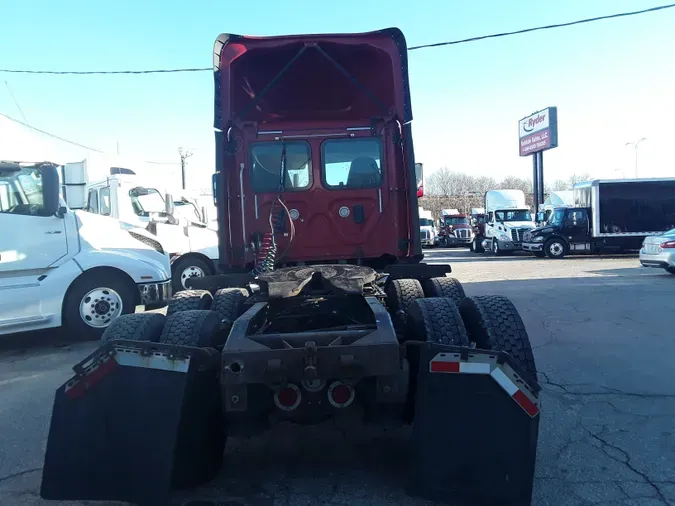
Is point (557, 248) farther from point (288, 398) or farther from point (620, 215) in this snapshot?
point (288, 398)

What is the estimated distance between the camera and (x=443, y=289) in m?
5.80

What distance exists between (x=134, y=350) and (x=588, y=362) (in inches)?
216

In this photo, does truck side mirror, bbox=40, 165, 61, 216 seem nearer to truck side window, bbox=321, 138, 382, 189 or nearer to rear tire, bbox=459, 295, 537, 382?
truck side window, bbox=321, 138, 382, 189

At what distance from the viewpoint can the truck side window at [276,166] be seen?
22.3 feet

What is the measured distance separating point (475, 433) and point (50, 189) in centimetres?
711

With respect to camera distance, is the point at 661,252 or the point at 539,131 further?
the point at 539,131

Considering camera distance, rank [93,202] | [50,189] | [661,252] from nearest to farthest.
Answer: [50,189] → [93,202] → [661,252]

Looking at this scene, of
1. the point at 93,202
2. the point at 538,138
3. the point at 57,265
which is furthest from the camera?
the point at 538,138

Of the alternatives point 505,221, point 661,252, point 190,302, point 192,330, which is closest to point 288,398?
point 192,330

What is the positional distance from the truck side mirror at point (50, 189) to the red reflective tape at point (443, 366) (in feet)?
22.2

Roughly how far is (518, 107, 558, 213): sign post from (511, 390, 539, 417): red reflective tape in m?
40.9

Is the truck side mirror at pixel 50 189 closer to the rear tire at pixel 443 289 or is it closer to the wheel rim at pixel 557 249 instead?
the rear tire at pixel 443 289

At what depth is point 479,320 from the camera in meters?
4.05

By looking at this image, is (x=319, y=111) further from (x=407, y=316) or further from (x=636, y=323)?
(x=636, y=323)
